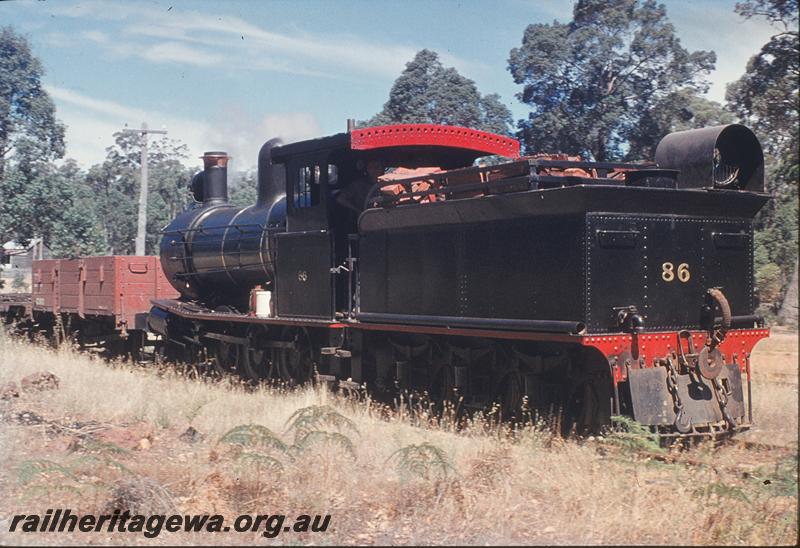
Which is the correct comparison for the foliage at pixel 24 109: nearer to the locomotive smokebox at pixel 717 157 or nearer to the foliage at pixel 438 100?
the foliage at pixel 438 100

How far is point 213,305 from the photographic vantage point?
15.5 meters

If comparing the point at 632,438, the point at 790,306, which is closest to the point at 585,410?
the point at 632,438

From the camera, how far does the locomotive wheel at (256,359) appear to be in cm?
1382

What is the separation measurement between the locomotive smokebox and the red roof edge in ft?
8.63

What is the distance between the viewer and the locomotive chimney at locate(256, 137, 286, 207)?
14241mm

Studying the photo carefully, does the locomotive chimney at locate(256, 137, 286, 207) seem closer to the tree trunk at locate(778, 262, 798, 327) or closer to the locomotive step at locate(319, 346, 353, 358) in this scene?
the locomotive step at locate(319, 346, 353, 358)

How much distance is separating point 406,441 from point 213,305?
7276mm

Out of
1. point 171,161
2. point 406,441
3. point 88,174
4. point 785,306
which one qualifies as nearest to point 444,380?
point 406,441

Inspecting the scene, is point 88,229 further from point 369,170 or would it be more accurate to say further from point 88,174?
point 88,174

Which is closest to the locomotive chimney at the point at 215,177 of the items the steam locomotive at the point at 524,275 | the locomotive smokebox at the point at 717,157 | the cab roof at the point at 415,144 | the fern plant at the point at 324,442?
the steam locomotive at the point at 524,275

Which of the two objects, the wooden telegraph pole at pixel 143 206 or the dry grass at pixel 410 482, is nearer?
the dry grass at pixel 410 482

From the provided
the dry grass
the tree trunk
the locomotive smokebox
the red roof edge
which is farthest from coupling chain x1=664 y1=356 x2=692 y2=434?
the tree trunk

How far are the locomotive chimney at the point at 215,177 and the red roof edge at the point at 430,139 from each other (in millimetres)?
5717

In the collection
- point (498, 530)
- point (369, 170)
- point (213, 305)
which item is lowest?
point (498, 530)
